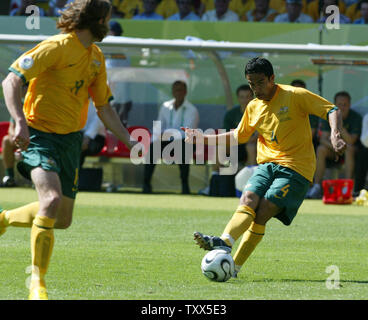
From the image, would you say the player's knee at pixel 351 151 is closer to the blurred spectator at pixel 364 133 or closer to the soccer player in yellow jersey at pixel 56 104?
the blurred spectator at pixel 364 133

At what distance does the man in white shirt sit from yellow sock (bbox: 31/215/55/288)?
404 inches

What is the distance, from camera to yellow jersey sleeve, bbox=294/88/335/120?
7.51 metres

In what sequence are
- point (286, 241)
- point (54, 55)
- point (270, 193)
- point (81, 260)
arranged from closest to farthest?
point (54, 55) → point (270, 193) → point (81, 260) → point (286, 241)

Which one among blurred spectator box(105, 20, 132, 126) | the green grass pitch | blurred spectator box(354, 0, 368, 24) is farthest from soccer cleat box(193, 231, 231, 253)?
blurred spectator box(354, 0, 368, 24)

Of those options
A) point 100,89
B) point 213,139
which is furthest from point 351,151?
point 100,89

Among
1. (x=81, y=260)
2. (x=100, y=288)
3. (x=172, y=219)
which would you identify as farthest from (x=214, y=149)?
(x=100, y=288)

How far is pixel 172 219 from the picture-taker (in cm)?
1212

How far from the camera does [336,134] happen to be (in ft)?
23.5

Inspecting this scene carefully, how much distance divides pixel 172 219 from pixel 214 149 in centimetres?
433

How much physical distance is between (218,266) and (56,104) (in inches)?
74.3

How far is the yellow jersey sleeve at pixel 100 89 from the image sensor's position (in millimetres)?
6730

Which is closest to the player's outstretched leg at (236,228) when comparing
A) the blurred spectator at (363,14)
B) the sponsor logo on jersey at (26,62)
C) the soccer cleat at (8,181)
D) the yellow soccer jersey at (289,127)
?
the yellow soccer jersey at (289,127)
